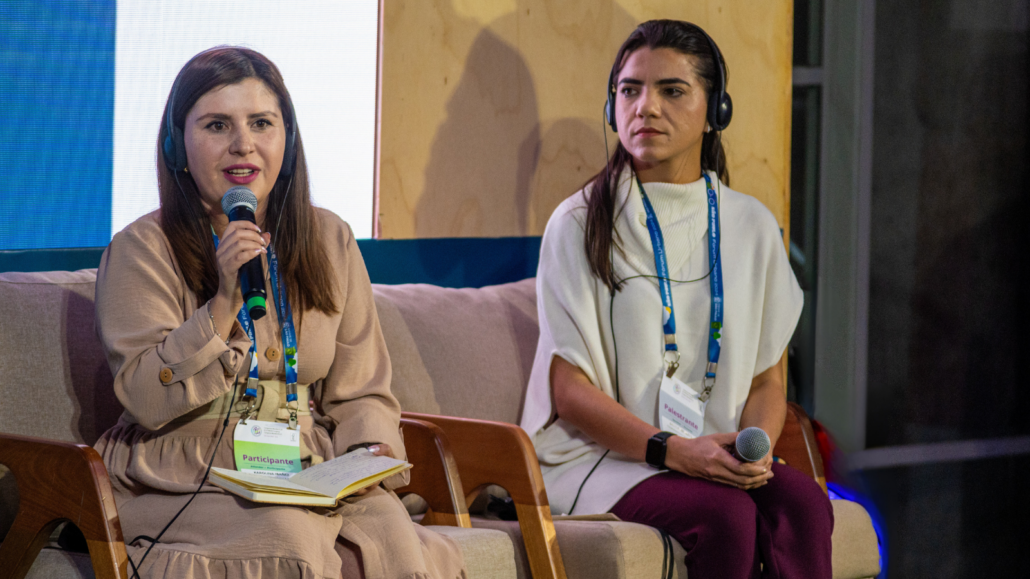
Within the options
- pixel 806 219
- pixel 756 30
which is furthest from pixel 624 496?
pixel 756 30

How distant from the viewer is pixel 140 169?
2508 mm

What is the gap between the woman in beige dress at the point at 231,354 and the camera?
1705mm

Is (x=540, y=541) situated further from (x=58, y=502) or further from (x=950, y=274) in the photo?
(x=950, y=274)

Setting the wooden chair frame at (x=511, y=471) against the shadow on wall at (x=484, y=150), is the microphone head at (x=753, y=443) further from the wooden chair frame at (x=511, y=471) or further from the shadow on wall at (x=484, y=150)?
the shadow on wall at (x=484, y=150)

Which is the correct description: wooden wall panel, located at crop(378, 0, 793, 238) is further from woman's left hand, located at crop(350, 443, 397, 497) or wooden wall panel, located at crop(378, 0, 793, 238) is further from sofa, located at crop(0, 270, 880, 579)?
woman's left hand, located at crop(350, 443, 397, 497)

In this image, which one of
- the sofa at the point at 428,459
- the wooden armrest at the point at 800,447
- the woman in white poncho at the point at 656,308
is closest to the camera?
the sofa at the point at 428,459

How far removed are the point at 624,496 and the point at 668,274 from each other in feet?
1.93

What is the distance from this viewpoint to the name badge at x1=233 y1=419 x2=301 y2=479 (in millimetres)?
1858

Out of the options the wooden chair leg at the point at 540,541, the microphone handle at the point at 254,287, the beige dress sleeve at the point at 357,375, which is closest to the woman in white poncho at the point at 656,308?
the wooden chair leg at the point at 540,541

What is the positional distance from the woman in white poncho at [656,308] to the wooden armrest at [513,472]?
0.26 m

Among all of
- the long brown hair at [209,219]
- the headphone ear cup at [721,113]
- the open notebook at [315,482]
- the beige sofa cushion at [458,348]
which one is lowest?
the open notebook at [315,482]

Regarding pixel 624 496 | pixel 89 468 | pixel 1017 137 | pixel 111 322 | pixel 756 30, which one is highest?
pixel 756 30

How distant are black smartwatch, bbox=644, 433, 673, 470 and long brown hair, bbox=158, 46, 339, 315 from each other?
0.78 meters

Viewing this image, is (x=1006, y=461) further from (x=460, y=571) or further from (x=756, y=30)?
(x=460, y=571)
